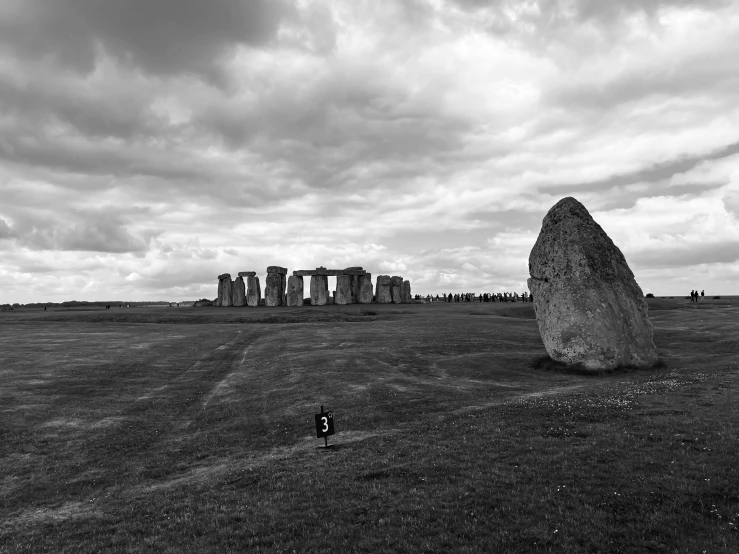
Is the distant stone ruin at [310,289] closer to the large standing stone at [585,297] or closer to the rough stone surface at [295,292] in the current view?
the rough stone surface at [295,292]

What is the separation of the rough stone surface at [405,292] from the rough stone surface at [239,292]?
1135 inches

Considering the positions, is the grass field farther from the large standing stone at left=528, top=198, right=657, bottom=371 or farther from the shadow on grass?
the large standing stone at left=528, top=198, right=657, bottom=371

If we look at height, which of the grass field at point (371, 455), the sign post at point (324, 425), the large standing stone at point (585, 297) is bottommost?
the grass field at point (371, 455)

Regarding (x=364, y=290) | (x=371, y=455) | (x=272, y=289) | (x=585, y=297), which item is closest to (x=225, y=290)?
(x=272, y=289)

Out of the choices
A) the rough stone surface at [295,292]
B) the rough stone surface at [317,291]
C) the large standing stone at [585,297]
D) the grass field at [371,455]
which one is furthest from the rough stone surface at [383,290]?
the large standing stone at [585,297]

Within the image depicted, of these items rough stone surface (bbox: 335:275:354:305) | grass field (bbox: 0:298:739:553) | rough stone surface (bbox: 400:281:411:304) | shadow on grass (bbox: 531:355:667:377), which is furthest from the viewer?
rough stone surface (bbox: 400:281:411:304)

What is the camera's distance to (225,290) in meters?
91.4

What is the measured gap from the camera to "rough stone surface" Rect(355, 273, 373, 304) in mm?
89688

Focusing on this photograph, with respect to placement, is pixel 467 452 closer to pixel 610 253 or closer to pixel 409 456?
pixel 409 456

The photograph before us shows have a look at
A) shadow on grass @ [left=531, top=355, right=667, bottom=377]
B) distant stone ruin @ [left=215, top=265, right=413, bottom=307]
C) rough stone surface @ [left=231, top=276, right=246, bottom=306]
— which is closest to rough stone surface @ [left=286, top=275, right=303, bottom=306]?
distant stone ruin @ [left=215, top=265, right=413, bottom=307]

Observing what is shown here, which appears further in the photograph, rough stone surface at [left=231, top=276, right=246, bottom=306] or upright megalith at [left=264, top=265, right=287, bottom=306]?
rough stone surface at [left=231, top=276, right=246, bottom=306]

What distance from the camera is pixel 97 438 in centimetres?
2097

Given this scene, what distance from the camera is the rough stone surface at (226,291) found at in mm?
91062

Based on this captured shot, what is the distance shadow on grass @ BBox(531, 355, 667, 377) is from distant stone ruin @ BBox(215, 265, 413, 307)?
5794 centimetres
